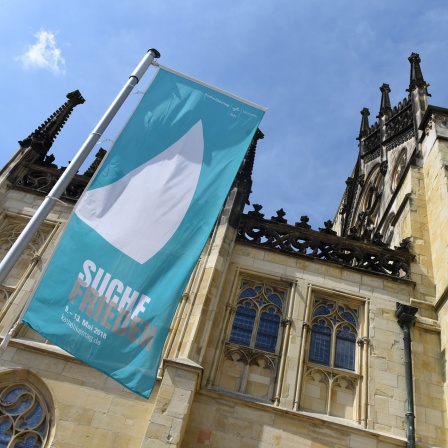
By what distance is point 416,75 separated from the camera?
20.4 metres

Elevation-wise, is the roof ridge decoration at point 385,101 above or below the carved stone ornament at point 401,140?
above

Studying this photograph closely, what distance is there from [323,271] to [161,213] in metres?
4.77

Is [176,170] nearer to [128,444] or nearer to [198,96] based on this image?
[198,96]

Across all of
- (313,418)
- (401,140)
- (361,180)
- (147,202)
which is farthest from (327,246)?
(361,180)

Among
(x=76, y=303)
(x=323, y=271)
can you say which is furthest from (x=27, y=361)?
(x=323, y=271)

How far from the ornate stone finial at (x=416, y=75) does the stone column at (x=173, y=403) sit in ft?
52.2

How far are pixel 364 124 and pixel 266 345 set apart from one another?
18471 mm

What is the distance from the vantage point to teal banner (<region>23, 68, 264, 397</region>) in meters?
5.91

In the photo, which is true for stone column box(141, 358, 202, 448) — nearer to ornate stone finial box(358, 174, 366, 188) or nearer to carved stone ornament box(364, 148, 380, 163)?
ornate stone finial box(358, 174, 366, 188)

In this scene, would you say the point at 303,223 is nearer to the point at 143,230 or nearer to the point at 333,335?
the point at 333,335

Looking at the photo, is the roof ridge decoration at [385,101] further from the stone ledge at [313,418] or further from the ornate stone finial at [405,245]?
the stone ledge at [313,418]

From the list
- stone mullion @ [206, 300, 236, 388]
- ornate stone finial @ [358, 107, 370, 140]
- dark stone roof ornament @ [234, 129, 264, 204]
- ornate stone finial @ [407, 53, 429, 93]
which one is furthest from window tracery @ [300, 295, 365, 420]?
ornate stone finial @ [358, 107, 370, 140]

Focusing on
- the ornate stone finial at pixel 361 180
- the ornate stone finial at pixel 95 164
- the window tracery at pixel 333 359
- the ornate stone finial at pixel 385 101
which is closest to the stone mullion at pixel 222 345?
the window tracery at pixel 333 359

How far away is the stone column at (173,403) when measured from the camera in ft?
23.9
